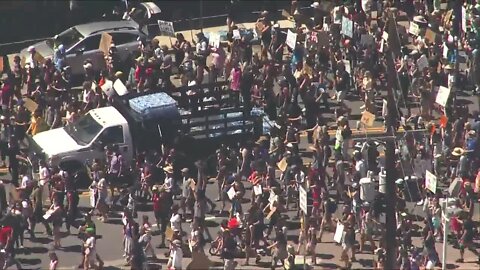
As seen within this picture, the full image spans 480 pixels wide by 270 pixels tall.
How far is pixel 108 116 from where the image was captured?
35188 mm

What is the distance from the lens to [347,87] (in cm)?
3959

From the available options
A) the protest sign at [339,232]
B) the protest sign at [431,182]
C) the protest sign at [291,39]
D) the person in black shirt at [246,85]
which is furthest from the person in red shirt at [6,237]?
the protest sign at [291,39]

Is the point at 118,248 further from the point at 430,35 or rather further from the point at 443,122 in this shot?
the point at 430,35

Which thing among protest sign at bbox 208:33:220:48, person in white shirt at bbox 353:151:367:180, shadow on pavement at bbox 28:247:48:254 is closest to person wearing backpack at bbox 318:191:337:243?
person in white shirt at bbox 353:151:367:180

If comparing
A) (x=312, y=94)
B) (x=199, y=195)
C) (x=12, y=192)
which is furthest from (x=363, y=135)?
(x=12, y=192)

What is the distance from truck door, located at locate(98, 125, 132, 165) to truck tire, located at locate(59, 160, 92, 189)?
2.41 ft

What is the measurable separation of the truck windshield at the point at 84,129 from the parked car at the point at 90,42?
488cm

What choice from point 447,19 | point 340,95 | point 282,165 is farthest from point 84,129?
point 447,19

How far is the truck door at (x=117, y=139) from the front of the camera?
114 feet

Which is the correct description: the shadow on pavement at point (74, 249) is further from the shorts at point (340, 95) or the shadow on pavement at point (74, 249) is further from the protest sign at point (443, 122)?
the shorts at point (340, 95)

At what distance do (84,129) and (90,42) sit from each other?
20.9 ft

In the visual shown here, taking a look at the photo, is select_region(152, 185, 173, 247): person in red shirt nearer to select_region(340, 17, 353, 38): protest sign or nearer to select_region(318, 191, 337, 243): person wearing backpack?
select_region(318, 191, 337, 243): person wearing backpack

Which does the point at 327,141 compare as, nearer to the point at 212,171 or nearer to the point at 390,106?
the point at 212,171

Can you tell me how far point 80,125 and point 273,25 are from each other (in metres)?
9.86
